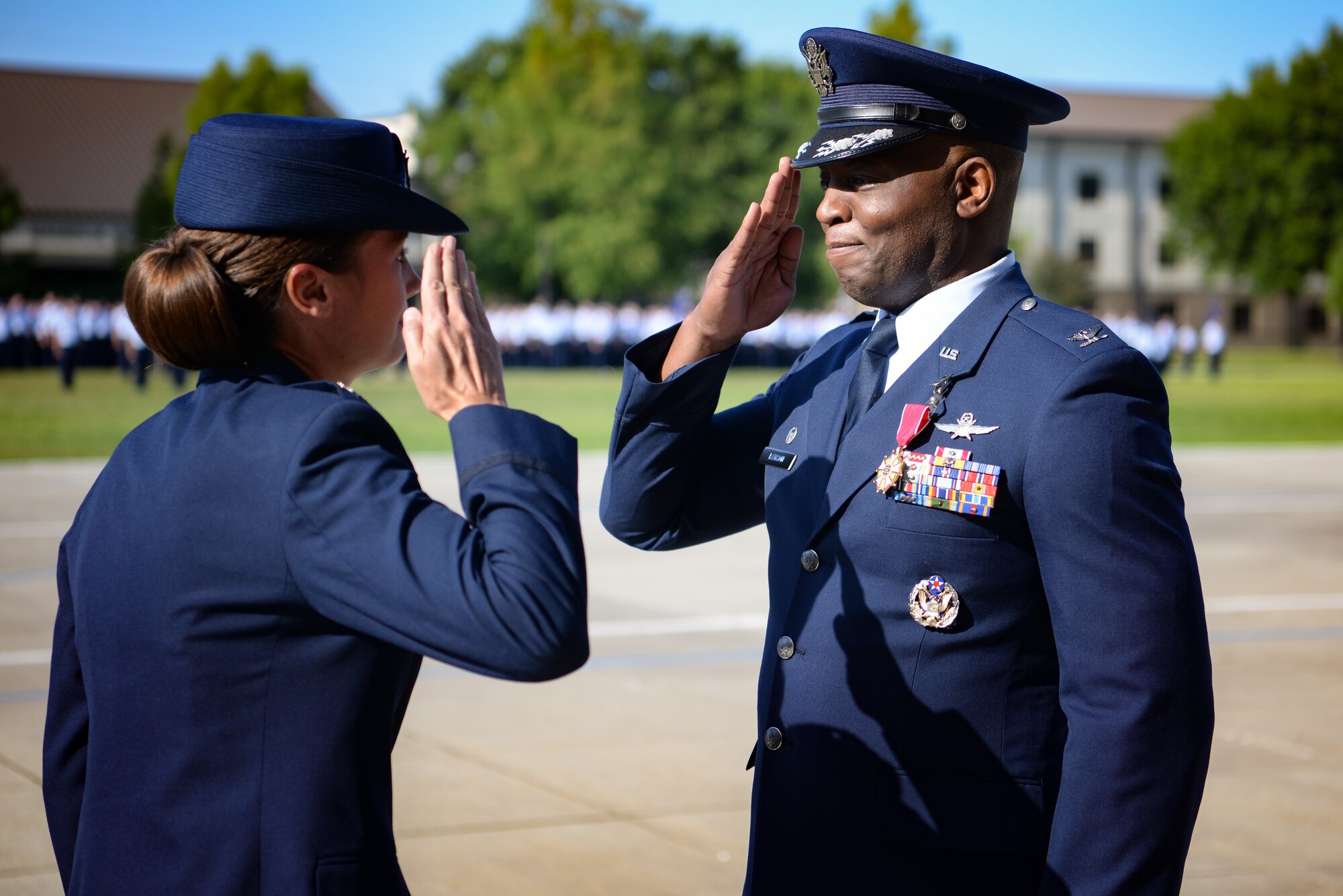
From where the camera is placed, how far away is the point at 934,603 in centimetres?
220

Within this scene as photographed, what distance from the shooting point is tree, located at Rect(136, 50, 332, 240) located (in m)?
44.1

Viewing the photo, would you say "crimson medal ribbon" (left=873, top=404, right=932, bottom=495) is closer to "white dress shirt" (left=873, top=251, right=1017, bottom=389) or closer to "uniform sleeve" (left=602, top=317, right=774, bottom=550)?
"white dress shirt" (left=873, top=251, right=1017, bottom=389)

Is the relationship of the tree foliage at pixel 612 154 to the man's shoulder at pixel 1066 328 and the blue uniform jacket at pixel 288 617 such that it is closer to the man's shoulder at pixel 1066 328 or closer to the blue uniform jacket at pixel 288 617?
the man's shoulder at pixel 1066 328

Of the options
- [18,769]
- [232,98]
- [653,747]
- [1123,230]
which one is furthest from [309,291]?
[1123,230]

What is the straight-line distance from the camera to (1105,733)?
2.03 meters

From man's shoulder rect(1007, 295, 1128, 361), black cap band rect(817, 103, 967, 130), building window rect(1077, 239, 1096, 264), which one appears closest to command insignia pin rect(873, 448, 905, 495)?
man's shoulder rect(1007, 295, 1128, 361)

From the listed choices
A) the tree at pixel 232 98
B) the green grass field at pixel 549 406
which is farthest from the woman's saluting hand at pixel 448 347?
the tree at pixel 232 98

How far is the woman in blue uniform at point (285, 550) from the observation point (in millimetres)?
1754

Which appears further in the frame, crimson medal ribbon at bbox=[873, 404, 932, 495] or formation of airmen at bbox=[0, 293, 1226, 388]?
formation of airmen at bbox=[0, 293, 1226, 388]

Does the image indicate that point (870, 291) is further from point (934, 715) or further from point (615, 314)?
point (615, 314)

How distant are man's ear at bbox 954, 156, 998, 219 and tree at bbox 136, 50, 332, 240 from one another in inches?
1700

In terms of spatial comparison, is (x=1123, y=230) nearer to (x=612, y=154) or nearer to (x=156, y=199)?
(x=612, y=154)

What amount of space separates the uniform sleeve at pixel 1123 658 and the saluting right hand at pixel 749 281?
2.20 feet

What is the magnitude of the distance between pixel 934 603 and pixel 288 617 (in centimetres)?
99
